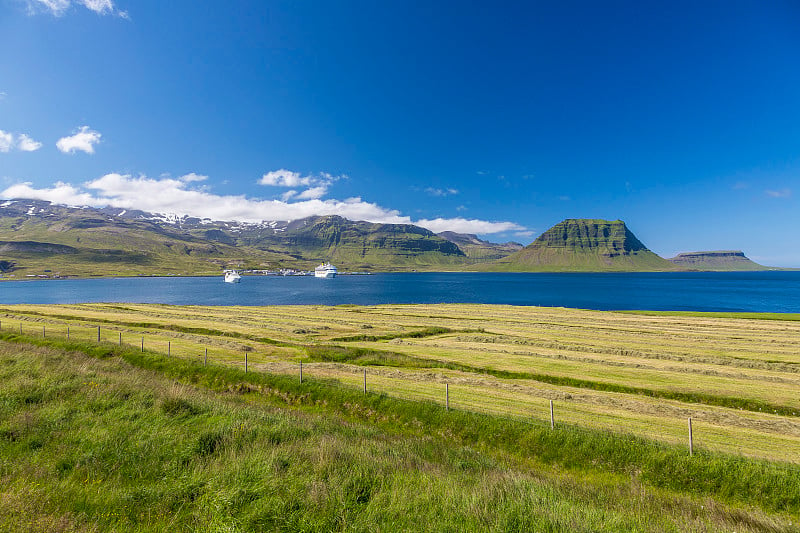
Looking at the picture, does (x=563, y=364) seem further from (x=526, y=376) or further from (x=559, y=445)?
(x=559, y=445)

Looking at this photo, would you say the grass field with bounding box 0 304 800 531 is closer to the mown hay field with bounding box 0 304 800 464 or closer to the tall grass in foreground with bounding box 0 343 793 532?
the tall grass in foreground with bounding box 0 343 793 532

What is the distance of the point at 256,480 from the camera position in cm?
1069

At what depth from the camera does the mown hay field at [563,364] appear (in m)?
22.8

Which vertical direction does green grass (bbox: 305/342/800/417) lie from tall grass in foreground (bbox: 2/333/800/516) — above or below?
below

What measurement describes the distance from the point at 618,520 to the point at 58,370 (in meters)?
30.9

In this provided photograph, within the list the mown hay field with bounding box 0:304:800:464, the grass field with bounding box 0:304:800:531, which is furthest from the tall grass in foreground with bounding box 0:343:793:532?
the mown hay field with bounding box 0:304:800:464

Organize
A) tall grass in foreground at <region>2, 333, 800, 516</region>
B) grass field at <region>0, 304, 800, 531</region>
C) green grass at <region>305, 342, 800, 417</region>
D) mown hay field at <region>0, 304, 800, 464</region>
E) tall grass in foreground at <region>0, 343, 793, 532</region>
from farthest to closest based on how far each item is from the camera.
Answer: green grass at <region>305, 342, 800, 417</region>
mown hay field at <region>0, 304, 800, 464</region>
tall grass in foreground at <region>2, 333, 800, 516</region>
grass field at <region>0, 304, 800, 531</region>
tall grass in foreground at <region>0, 343, 793, 532</region>

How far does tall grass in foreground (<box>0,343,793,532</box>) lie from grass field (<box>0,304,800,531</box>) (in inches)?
4.4

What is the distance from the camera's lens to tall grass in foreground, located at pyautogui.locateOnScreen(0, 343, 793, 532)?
893 centimetres

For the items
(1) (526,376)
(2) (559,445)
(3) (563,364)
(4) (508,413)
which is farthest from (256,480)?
(3) (563,364)

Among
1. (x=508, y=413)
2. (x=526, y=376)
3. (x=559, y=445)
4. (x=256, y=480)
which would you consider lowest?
(x=526, y=376)

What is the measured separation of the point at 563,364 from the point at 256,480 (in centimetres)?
3638

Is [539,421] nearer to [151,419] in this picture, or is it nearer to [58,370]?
[151,419]

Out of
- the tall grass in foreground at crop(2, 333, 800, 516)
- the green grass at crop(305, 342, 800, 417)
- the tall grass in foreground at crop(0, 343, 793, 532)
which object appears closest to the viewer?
the tall grass in foreground at crop(0, 343, 793, 532)
